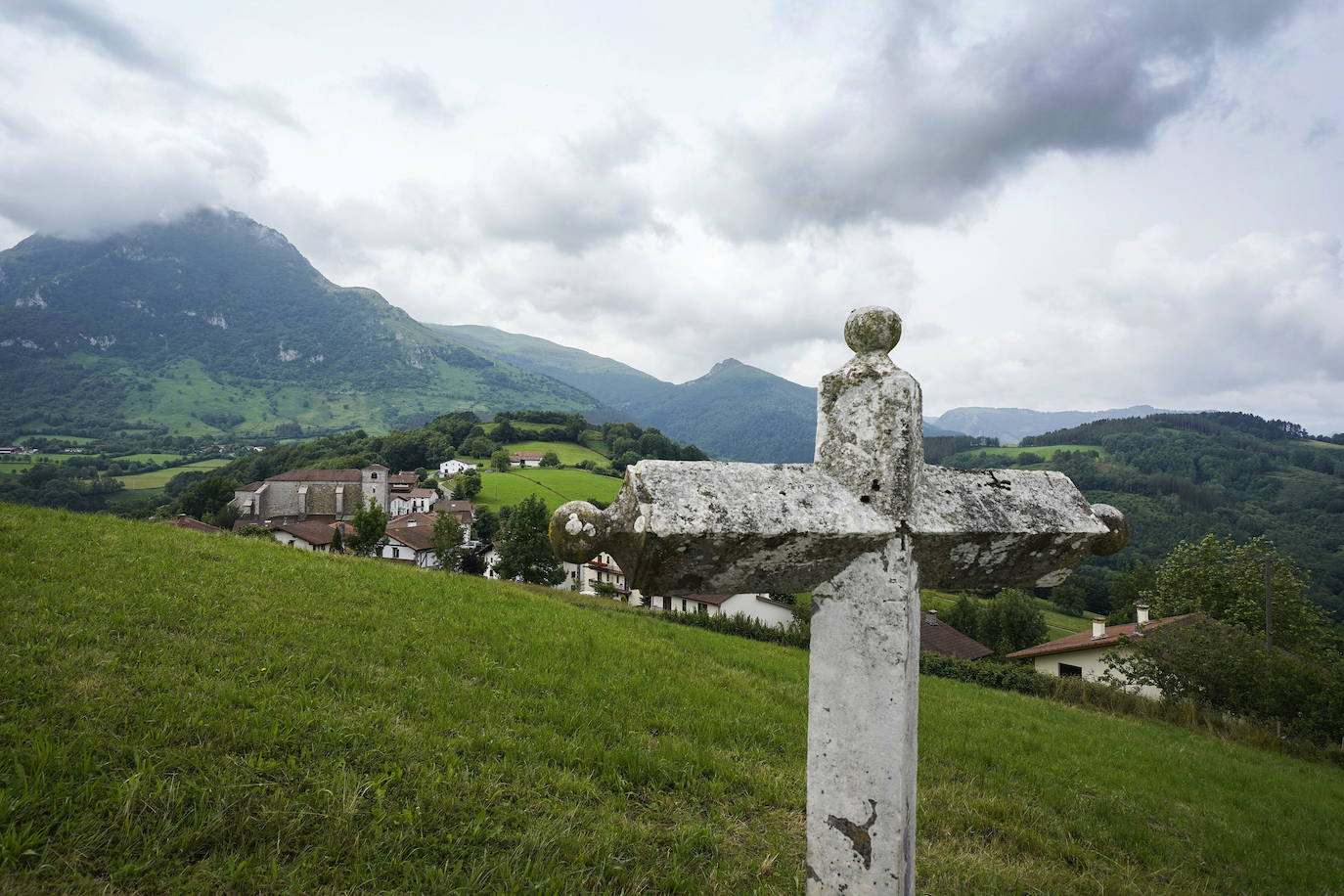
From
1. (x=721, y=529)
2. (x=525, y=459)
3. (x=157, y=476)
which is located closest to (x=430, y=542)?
(x=525, y=459)

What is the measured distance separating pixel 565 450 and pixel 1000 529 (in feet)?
371

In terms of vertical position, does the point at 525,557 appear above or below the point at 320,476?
below

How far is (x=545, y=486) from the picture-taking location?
79.8 m

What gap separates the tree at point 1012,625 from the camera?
48844mm

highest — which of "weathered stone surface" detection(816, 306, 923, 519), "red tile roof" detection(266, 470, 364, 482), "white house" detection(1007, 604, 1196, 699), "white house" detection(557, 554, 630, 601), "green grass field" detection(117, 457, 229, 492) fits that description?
"weathered stone surface" detection(816, 306, 923, 519)

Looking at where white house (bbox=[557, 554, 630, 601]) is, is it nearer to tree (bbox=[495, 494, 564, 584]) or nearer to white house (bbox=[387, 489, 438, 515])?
tree (bbox=[495, 494, 564, 584])

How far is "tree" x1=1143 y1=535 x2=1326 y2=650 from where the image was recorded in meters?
28.2

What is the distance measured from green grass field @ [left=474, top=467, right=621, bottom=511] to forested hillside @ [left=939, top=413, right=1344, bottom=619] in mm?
59985

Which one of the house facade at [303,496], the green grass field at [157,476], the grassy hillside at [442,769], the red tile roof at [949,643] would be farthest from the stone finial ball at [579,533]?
the green grass field at [157,476]

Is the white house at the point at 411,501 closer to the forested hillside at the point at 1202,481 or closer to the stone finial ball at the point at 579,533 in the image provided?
the forested hillside at the point at 1202,481

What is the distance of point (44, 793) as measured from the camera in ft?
10.5

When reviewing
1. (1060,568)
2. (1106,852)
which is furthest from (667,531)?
(1106,852)

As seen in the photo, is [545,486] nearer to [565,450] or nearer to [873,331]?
[565,450]

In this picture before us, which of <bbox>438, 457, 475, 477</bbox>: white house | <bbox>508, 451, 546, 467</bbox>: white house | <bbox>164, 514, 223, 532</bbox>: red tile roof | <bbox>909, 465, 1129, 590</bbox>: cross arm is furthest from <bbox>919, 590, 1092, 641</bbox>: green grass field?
<bbox>438, 457, 475, 477</bbox>: white house
